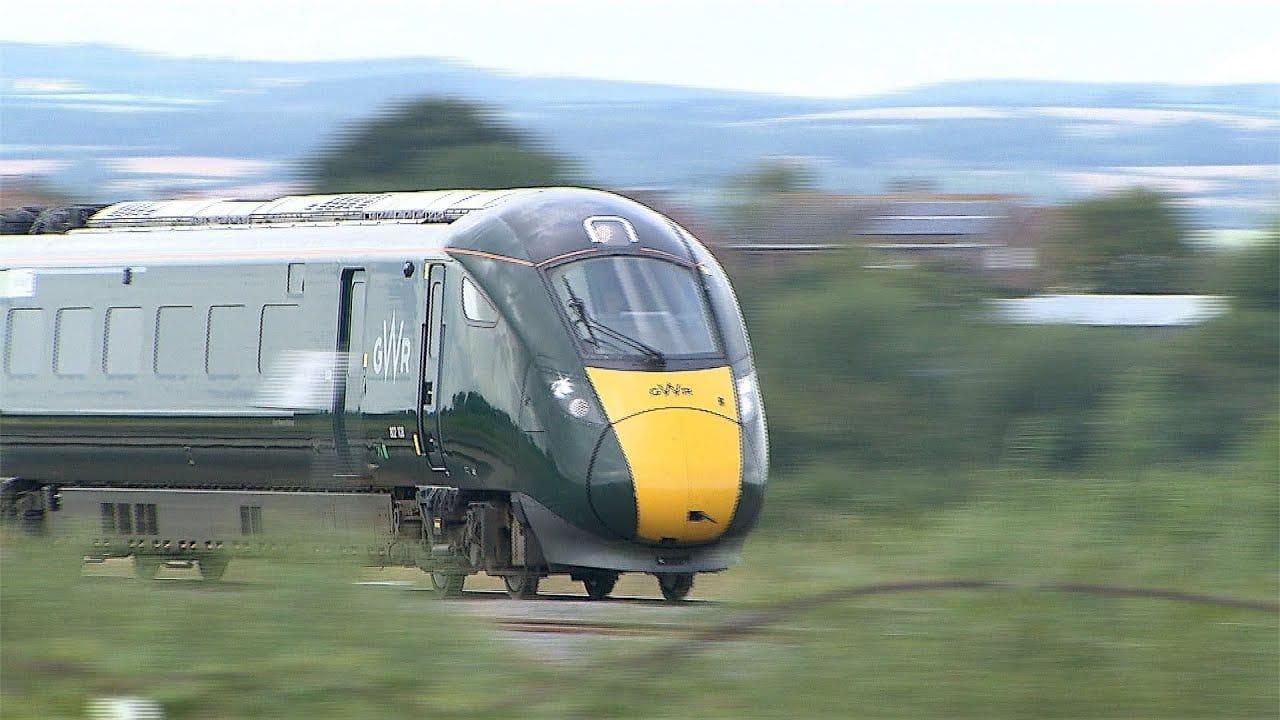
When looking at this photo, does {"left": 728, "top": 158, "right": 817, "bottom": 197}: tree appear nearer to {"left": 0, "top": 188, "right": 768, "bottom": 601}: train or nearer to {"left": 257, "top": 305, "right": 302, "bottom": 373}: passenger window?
{"left": 0, "top": 188, "right": 768, "bottom": 601}: train

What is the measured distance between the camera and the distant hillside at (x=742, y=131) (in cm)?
2812

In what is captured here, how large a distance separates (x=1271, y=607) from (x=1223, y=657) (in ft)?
0.92

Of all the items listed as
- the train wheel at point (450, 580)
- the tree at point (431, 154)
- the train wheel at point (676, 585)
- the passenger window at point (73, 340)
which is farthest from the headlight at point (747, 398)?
the tree at point (431, 154)

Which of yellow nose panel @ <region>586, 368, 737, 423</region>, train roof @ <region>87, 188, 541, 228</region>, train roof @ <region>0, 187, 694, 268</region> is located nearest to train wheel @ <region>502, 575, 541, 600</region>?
yellow nose panel @ <region>586, 368, 737, 423</region>

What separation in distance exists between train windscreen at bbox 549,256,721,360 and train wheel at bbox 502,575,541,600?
1.83 m

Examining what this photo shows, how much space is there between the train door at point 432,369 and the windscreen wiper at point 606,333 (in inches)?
39.0

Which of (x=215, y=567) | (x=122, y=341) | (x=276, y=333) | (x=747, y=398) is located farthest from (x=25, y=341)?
(x=215, y=567)

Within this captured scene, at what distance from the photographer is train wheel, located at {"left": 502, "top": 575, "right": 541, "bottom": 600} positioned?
13.0m

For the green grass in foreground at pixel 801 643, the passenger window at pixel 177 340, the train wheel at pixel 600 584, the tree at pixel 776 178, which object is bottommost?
the tree at pixel 776 178

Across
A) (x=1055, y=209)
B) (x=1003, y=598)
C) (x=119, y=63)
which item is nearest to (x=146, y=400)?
(x=1003, y=598)

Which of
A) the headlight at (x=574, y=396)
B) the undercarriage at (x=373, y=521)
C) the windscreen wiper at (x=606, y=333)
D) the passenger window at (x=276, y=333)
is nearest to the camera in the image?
the headlight at (x=574, y=396)

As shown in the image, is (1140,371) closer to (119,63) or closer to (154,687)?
(119,63)

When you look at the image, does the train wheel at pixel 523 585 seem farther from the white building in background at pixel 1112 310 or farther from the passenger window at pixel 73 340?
the white building in background at pixel 1112 310

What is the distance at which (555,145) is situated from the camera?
44.6m
